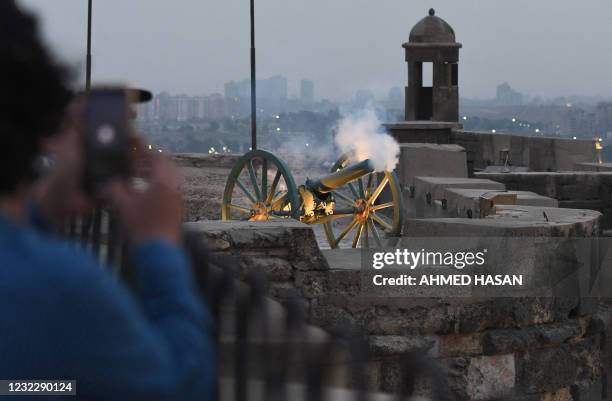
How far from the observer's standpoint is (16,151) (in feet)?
6.29

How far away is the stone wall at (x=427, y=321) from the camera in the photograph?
8.44 metres

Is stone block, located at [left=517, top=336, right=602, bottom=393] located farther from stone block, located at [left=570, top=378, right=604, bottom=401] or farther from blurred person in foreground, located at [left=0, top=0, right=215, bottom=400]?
blurred person in foreground, located at [left=0, top=0, right=215, bottom=400]

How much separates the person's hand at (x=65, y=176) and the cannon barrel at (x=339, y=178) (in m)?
12.9

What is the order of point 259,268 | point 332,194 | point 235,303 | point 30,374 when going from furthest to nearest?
point 332,194 → point 259,268 → point 235,303 → point 30,374

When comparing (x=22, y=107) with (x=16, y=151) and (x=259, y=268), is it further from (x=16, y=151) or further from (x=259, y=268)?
(x=259, y=268)

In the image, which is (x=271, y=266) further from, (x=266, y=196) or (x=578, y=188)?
(x=578, y=188)

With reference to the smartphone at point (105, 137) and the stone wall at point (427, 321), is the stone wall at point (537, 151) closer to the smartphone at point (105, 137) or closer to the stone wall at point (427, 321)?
the stone wall at point (427, 321)

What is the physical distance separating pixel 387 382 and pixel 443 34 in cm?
2242

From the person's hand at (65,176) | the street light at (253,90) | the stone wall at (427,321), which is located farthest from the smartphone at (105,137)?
the street light at (253,90)

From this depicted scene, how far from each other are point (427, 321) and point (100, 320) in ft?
23.0

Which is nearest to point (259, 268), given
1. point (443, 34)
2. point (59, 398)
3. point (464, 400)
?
point (464, 400)

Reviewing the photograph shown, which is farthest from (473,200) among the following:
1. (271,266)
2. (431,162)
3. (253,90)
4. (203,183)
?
(253,90)

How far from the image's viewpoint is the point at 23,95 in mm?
1915

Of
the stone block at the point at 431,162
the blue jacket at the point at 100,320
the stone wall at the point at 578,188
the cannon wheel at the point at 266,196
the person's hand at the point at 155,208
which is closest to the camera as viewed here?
the blue jacket at the point at 100,320
